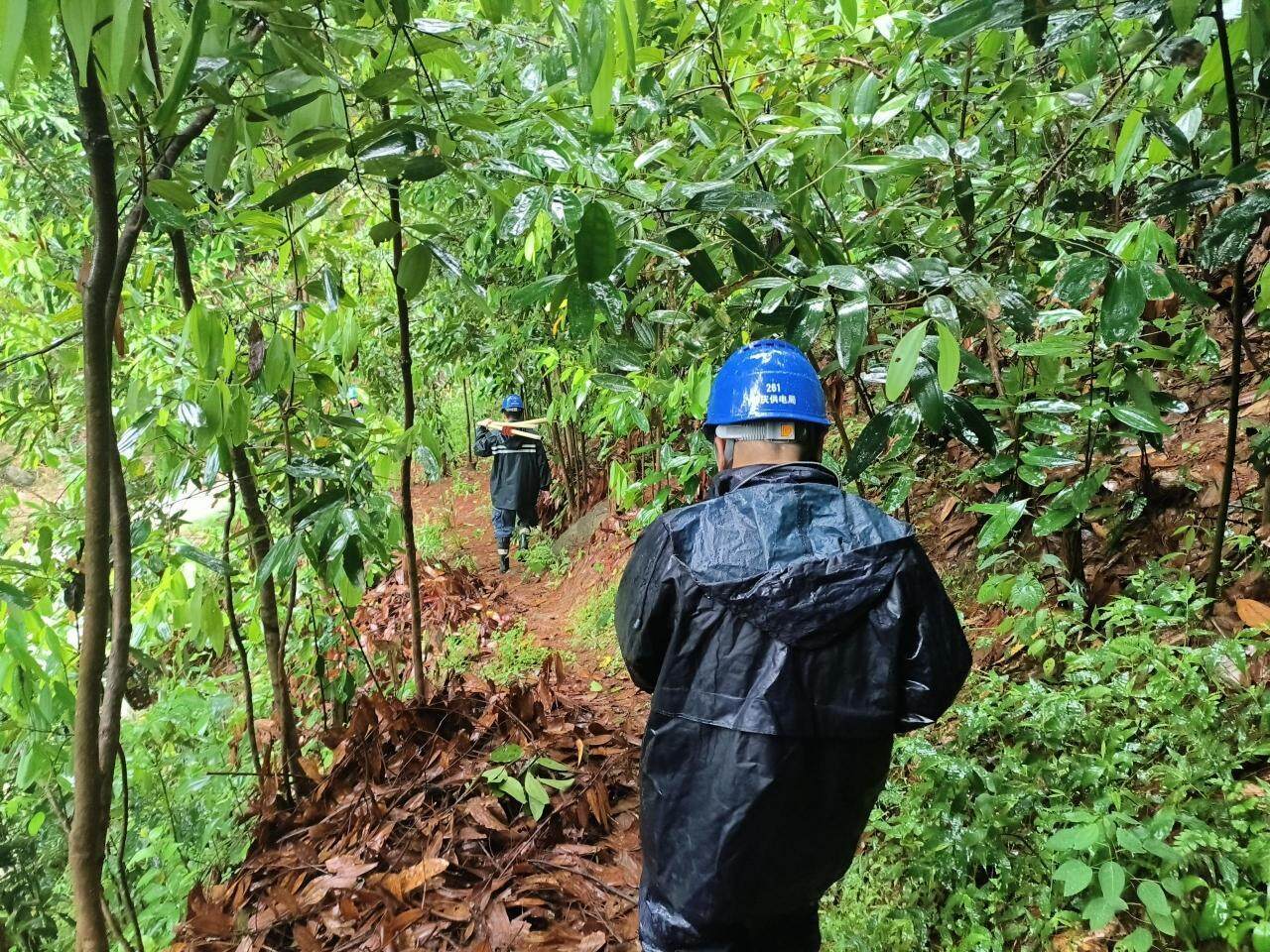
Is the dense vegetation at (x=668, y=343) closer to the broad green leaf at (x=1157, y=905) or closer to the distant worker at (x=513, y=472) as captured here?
the broad green leaf at (x=1157, y=905)

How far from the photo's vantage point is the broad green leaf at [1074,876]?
177 cm

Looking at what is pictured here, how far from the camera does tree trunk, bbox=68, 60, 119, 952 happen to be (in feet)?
3.18

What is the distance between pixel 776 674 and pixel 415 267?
121cm

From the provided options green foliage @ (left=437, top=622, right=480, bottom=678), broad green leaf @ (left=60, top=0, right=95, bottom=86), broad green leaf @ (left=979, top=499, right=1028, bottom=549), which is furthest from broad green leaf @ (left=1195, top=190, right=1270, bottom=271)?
green foliage @ (left=437, top=622, right=480, bottom=678)

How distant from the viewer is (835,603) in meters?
1.55

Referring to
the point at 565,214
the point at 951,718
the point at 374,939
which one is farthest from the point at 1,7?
the point at 951,718

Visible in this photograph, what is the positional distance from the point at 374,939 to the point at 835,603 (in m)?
1.76

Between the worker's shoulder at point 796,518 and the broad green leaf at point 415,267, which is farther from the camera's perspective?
the worker's shoulder at point 796,518

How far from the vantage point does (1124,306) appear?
4.93 feet

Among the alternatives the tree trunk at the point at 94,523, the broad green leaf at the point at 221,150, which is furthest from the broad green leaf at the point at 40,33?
the broad green leaf at the point at 221,150

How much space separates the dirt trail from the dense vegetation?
138 cm

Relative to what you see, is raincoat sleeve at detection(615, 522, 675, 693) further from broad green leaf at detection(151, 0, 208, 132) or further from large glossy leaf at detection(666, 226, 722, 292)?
broad green leaf at detection(151, 0, 208, 132)

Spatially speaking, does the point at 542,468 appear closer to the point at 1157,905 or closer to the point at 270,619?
the point at 270,619

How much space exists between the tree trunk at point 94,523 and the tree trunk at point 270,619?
0.90 metres
